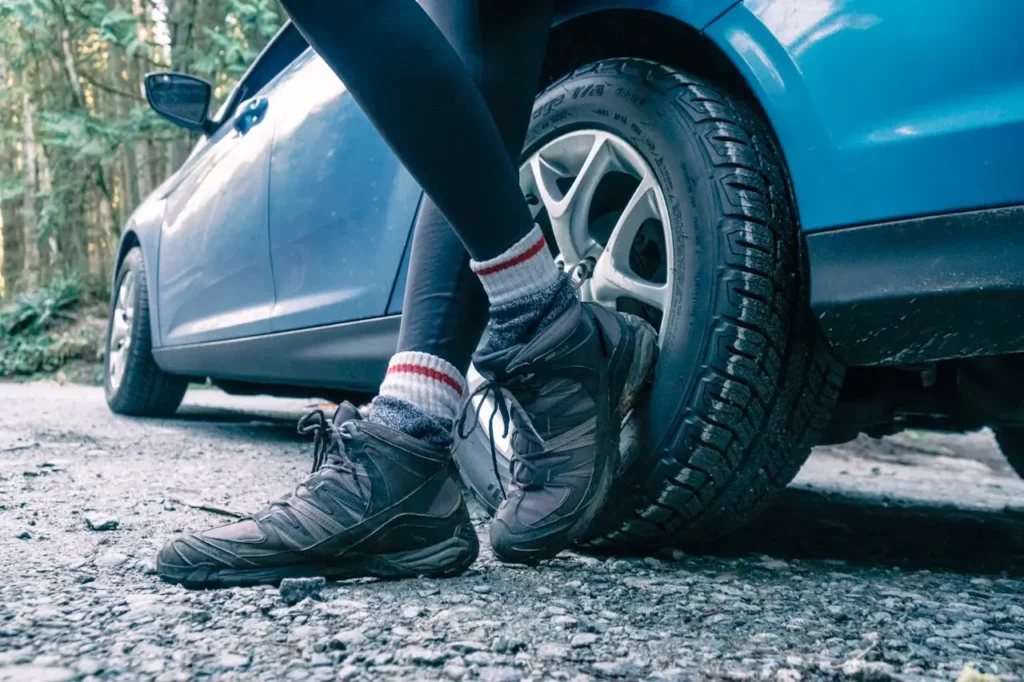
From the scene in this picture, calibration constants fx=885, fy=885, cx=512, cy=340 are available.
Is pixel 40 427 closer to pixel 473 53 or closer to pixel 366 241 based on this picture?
pixel 366 241

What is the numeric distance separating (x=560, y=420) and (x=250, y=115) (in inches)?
68.5

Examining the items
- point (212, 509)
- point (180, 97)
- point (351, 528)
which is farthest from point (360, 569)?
point (180, 97)

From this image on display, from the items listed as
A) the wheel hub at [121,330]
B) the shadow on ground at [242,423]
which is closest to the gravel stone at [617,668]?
the shadow on ground at [242,423]

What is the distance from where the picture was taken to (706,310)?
1.20 m

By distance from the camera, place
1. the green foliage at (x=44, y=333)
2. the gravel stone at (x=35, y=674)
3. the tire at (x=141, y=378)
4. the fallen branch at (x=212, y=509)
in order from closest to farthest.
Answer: the gravel stone at (x=35, y=674), the fallen branch at (x=212, y=509), the tire at (x=141, y=378), the green foliage at (x=44, y=333)

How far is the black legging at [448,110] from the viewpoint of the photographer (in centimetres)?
105

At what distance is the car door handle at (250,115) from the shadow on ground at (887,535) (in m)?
1.71

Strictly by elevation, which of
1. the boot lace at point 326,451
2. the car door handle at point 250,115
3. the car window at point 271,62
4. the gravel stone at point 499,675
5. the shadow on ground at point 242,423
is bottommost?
the shadow on ground at point 242,423

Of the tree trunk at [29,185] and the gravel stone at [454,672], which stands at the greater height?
the tree trunk at [29,185]

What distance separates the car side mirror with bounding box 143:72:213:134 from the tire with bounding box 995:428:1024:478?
8.24ft

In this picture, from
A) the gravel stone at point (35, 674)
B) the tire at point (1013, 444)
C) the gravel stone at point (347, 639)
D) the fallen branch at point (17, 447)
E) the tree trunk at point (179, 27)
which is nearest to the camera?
the gravel stone at point (35, 674)

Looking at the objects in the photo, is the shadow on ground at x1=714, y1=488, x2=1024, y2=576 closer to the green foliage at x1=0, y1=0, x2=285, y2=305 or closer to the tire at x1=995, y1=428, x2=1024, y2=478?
the tire at x1=995, y1=428, x2=1024, y2=478

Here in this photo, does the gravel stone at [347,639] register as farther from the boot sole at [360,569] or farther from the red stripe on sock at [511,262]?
the red stripe on sock at [511,262]

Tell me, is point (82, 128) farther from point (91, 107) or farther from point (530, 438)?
point (530, 438)
